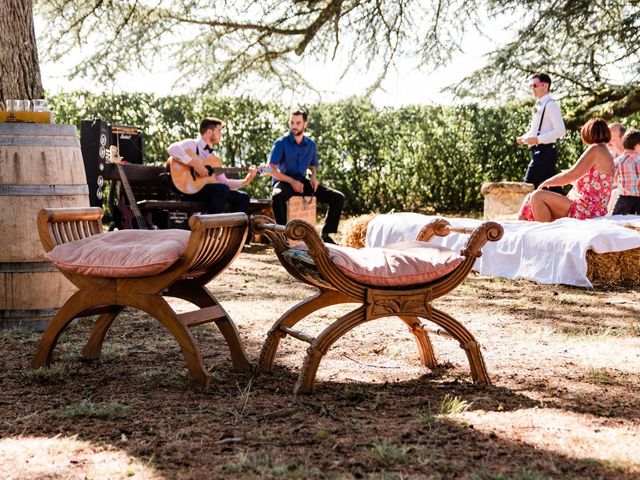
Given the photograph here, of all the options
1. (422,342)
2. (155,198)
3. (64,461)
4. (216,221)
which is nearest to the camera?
(64,461)

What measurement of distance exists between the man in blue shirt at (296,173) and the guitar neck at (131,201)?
1.47 meters

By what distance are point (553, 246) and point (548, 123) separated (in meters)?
2.10

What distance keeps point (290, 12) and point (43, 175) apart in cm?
892

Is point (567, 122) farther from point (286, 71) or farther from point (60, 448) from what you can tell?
point (60, 448)

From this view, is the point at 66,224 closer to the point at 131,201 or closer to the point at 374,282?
the point at 374,282

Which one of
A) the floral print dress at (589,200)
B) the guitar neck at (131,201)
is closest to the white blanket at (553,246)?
the floral print dress at (589,200)

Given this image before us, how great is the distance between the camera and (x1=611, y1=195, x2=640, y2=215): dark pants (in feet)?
26.8

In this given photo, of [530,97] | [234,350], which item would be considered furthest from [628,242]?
[530,97]

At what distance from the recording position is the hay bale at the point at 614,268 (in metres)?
6.80

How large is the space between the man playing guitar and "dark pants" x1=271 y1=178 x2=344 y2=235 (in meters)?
0.38

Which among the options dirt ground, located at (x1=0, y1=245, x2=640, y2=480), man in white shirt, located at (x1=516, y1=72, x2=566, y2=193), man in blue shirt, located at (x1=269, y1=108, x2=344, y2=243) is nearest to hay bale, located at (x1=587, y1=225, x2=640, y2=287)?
dirt ground, located at (x1=0, y1=245, x2=640, y2=480)

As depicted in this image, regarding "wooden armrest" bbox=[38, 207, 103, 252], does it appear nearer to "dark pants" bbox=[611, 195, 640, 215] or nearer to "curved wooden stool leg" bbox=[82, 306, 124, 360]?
"curved wooden stool leg" bbox=[82, 306, 124, 360]

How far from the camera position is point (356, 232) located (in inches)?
367

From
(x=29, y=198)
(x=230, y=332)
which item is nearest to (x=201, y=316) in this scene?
(x=230, y=332)
